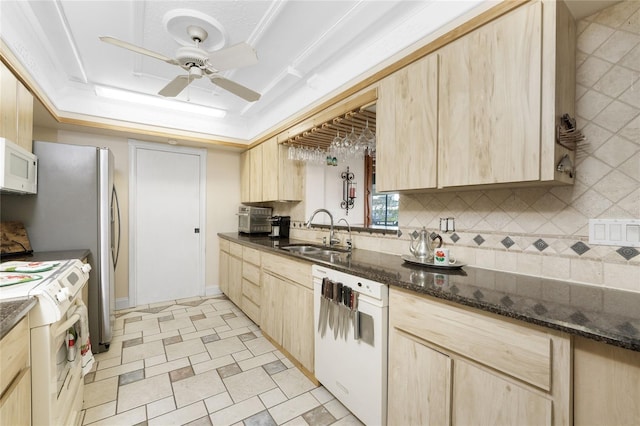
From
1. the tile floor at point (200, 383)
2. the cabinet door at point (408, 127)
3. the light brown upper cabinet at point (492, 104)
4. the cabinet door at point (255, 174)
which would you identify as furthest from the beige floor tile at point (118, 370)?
the light brown upper cabinet at point (492, 104)

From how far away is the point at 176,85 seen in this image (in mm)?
2111

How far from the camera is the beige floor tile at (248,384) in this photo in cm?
190

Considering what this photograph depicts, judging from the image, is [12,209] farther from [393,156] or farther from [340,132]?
[393,156]

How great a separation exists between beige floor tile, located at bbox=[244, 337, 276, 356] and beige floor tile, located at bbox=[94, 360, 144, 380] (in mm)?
866

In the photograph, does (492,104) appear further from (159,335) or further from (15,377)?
(159,335)

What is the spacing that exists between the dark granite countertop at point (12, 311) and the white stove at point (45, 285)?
0.15 ft

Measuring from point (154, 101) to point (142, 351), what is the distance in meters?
2.72

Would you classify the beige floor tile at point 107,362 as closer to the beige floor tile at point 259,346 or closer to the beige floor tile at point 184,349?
the beige floor tile at point 184,349

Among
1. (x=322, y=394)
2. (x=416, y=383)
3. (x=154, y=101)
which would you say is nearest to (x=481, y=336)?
(x=416, y=383)

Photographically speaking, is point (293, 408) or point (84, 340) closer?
point (84, 340)

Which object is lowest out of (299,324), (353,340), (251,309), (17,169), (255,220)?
(251,309)

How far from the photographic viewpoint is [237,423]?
1637 mm

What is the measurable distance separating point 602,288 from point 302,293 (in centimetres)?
165

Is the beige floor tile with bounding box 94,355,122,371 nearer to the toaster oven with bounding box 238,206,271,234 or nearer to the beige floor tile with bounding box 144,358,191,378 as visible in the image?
the beige floor tile with bounding box 144,358,191,378
